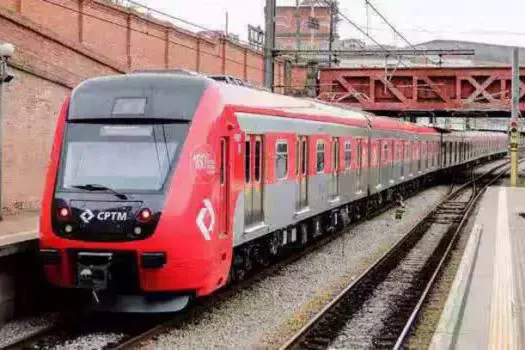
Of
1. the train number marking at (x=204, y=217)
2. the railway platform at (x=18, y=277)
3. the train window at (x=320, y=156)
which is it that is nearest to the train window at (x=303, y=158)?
the train window at (x=320, y=156)

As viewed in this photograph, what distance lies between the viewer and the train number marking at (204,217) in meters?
9.20

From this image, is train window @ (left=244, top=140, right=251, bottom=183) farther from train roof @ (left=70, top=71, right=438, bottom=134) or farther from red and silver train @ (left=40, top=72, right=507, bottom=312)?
train roof @ (left=70, top=71, right=438, bottom=134)

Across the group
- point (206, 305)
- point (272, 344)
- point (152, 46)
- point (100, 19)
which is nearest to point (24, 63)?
point (100, 19)

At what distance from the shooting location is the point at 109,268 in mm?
8859

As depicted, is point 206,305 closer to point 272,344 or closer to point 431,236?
point 272,344

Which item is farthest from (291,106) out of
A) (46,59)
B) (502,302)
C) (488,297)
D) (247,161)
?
(46,59)

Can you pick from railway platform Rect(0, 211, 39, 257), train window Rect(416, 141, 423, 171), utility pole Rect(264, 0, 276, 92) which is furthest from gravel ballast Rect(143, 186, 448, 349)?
train window Rect(416, 141, 423, 171)

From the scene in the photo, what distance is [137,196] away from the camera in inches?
355

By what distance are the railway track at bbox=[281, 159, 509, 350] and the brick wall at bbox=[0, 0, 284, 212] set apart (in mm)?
8644

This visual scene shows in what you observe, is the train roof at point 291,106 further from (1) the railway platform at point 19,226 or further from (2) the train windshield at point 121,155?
(1) the railway platform at point 19,226

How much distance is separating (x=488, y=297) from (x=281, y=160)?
145 inches

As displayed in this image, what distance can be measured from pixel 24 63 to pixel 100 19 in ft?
17.1

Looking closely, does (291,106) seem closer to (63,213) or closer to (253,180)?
(253,180)

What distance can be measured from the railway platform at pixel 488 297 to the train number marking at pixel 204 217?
105 inches
